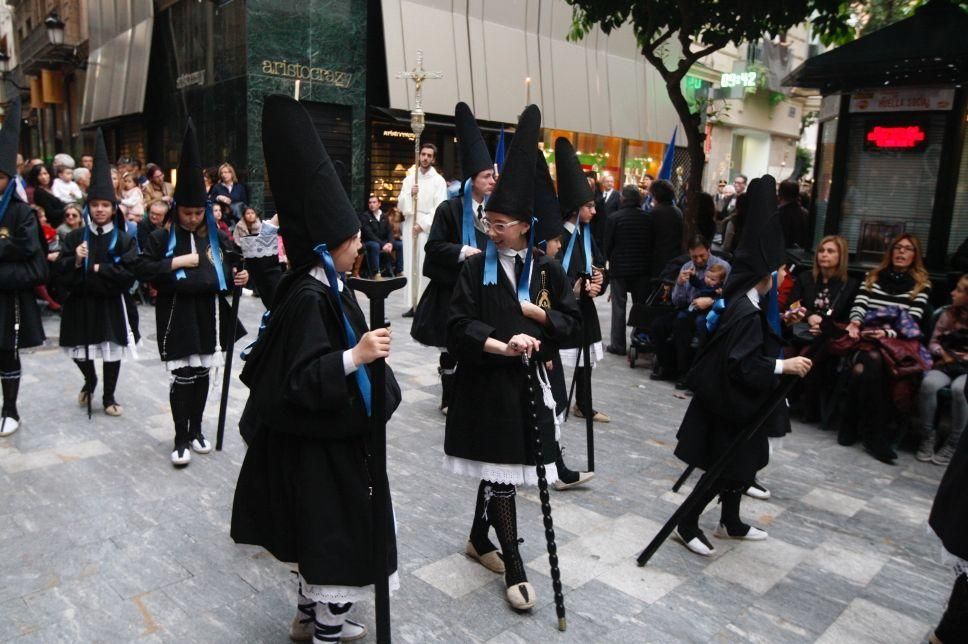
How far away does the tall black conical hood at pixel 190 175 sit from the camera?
516 centimetres

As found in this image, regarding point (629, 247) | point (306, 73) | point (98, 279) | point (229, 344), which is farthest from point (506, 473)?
point (306, 73)

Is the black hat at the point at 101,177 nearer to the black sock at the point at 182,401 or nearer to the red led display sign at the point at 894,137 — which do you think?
the black sock at the point at 182,401

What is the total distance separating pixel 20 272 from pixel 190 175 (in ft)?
6.06

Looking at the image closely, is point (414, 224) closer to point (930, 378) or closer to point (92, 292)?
point (92, 292)

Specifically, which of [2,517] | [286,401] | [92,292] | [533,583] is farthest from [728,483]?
[92,292]

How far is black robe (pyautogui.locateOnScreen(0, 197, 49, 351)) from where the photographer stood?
5758 mm

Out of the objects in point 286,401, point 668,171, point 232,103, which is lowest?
point 286,401

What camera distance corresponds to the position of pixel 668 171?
25.1ft

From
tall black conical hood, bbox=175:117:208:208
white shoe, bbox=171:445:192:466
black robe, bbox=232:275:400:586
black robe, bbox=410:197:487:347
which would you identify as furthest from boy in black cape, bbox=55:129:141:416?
black robe, bbox=232:275:400:586

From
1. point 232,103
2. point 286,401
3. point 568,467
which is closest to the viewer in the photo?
point 286,401

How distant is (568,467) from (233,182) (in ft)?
33.9

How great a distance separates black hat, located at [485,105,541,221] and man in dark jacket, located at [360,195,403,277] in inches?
368

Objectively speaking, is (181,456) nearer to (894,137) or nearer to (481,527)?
(481,527)

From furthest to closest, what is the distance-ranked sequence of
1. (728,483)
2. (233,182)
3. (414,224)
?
1. (233,182)
2. (414,224)
3. (728,483)
